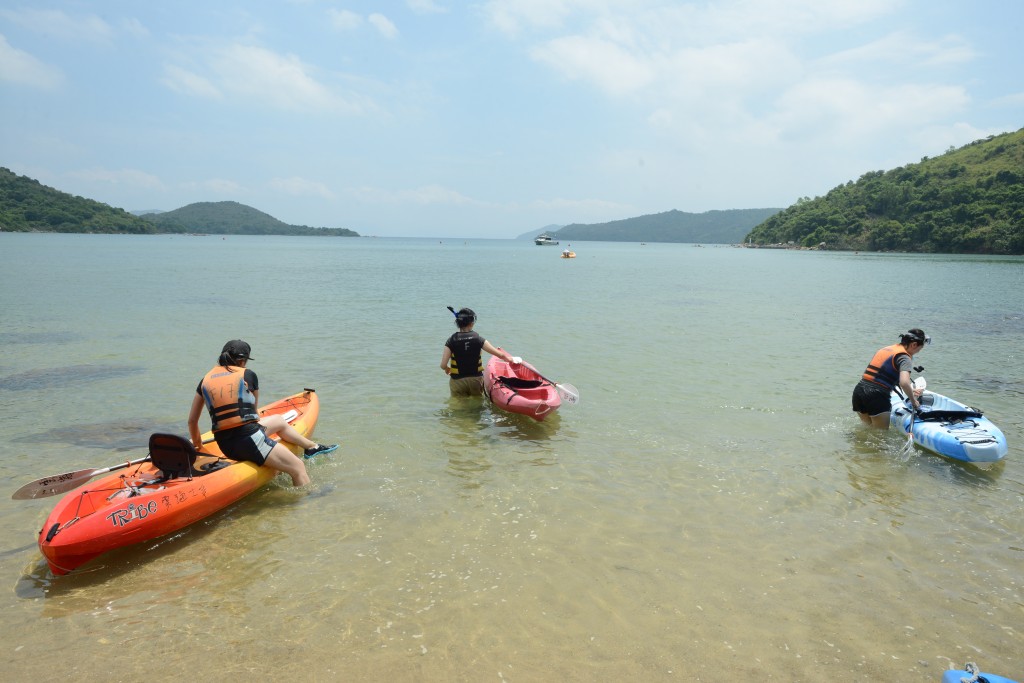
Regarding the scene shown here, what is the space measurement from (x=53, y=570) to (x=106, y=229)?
192749 millimetres

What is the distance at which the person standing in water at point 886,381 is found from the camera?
29.6 ft

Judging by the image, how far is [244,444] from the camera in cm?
666

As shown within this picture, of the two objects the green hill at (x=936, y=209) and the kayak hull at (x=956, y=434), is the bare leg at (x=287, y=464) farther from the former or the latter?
the green hill at (x=936, y=209)

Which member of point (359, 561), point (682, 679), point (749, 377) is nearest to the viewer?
point (682, 679)

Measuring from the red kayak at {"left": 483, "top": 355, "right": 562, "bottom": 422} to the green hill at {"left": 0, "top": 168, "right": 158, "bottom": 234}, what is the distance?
16648 centimetres

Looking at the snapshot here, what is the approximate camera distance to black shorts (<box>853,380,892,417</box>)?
375 inches

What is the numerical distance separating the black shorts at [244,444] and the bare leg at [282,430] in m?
0.47

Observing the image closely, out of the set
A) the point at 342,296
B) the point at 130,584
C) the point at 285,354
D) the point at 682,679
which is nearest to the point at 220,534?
the point at 130,584

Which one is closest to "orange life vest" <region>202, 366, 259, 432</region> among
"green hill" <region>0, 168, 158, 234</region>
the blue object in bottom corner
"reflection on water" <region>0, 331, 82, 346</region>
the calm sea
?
the calm sea

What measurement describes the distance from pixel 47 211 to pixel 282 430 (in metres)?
177

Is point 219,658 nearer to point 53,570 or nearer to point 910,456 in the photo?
point 53,570

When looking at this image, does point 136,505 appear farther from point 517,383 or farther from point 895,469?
point 895,469

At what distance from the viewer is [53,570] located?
17.0 ft

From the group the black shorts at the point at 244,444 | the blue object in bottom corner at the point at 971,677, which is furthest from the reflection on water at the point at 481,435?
the blue object in bottom corner at the point at 971,677
